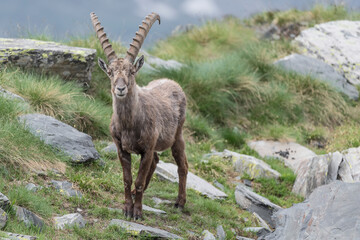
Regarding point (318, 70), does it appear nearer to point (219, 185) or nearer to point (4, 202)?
point (219, 185)

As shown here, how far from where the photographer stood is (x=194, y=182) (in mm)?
9047

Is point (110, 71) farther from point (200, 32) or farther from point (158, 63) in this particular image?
point (200, 32)

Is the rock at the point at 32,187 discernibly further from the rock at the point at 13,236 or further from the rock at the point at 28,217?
the rock at the point at 13,236

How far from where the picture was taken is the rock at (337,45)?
1662 cm

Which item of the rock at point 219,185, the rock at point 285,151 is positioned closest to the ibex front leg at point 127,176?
the rock at point 219,185

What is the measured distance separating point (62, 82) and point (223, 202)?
421 centimetres

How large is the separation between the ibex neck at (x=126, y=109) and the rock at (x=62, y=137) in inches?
76.6

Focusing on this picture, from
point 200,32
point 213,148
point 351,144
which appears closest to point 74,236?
point 213,148

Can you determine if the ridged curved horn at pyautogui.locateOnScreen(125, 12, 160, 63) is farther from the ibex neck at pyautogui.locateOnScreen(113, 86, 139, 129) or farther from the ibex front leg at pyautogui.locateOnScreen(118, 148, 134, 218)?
the ibex front leg at pyautogui.locateOnScreen(118, 148, 134, 218)

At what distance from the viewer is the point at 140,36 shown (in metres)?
6.71

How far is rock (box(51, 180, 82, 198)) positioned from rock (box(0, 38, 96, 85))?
3.91 m

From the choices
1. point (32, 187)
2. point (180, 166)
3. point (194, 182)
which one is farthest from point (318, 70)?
point (32, 187)

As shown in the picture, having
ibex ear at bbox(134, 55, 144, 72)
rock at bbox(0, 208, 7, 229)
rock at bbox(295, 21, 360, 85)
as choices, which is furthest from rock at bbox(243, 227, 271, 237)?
rock at bbox(295, 21, 360, 85)

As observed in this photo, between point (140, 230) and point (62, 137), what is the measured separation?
8.91 feet
